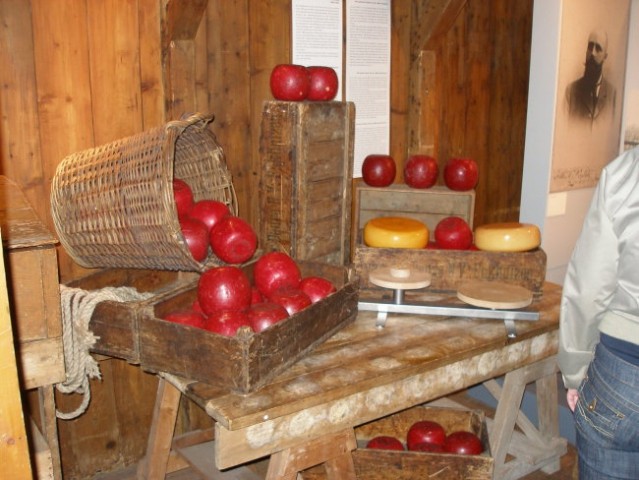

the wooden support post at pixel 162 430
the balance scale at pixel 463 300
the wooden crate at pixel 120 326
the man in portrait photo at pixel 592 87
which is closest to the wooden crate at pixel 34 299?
the wooden crate at pixel 120 326

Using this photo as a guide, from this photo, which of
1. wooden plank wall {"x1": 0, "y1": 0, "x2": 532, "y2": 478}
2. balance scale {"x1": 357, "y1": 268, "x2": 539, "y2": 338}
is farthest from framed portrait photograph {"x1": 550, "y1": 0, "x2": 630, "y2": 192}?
balance scale {"x1": 357, "y1": 268, "x2": 539, "y2": 338}

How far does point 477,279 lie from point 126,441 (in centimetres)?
142

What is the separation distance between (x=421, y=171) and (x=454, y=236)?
1.67ft

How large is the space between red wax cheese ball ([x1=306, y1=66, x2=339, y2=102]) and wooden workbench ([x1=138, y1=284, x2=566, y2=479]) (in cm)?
75

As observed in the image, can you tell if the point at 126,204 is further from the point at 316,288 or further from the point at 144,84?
the point at 144,84

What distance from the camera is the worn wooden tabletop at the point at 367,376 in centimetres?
143

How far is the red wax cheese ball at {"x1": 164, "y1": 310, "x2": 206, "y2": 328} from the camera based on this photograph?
1.58 m

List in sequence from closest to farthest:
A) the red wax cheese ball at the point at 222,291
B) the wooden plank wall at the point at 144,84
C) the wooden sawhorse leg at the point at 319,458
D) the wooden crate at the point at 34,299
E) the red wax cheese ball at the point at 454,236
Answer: the wooden crate at the point at 34,299 < the wooden sawhorse leg at the point at 319,458 < the red wax cheese ball at the point at 222,291 < the wooden plank wall at the point at 144,84 < the red wax cheese ball at the point at 454,236

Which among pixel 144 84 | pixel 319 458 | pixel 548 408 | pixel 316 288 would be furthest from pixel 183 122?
pixel 548 408

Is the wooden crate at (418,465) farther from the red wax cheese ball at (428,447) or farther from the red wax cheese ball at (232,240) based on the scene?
the red wax cheese ball at (232,240)

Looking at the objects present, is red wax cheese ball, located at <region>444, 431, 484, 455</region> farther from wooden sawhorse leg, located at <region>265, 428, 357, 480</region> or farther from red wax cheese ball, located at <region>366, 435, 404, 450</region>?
wooden sawhorse leg, located at <region>265, 428, 357, 480</region>

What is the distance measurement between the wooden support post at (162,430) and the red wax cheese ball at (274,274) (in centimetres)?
43

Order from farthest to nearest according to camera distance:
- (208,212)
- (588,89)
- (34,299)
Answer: (588,89) → (208,212) → (34,299)

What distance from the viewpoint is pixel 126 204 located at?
1.71 meters
